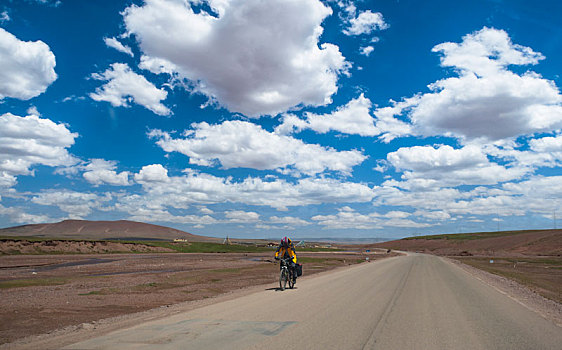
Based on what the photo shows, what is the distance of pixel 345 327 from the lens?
31.8 ft

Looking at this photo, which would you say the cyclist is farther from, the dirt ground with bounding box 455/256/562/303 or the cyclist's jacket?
the dirt ground with bounding box 455/256/562/303

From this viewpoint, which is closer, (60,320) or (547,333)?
(547,333)

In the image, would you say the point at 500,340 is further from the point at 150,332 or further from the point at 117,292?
the point at 117,292

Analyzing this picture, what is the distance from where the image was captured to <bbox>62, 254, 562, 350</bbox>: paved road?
8.13 meters

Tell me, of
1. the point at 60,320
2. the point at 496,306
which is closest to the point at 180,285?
the point at 60,320

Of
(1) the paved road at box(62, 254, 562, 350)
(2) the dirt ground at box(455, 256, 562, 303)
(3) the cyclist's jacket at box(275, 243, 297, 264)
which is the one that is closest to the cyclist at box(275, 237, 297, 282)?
(3) the cyclist's jacket at box(275, 243, 297, 264)

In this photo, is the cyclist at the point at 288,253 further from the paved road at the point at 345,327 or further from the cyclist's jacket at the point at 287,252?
the paved road at the point at 345,327

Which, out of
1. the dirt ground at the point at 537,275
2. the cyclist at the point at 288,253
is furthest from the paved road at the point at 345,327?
the dirt ground at the point at 537,275

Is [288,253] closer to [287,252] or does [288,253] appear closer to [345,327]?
[287,252]

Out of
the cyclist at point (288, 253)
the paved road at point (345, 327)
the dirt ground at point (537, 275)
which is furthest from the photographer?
the dirt ground at point (537, 275)

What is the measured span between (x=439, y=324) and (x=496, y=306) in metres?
5.23

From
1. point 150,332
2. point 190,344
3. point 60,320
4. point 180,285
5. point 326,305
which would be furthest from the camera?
point 180,285

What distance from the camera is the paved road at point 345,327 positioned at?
8133 millimetres

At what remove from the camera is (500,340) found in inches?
341
